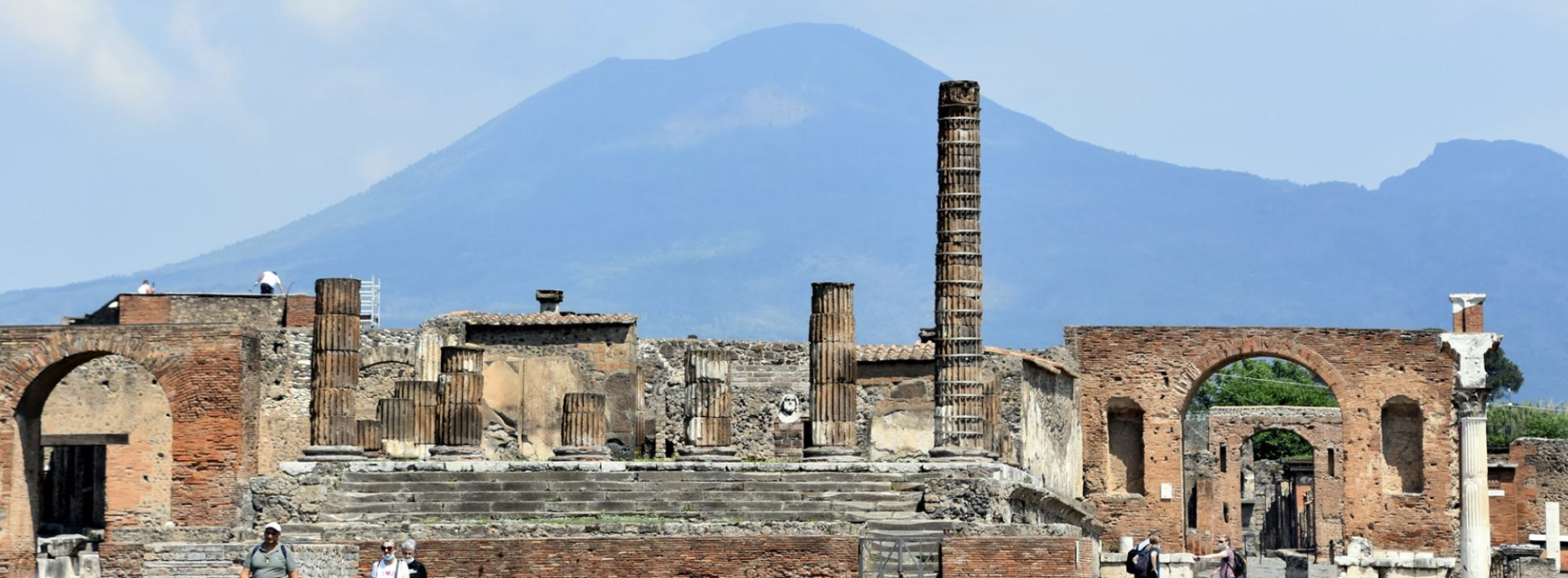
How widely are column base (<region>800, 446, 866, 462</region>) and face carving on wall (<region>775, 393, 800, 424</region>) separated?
9.75 metres

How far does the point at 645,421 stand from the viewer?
47.8 m

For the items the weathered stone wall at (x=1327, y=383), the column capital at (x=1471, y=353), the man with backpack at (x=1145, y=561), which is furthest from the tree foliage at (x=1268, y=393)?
the man with backpack at (x=1145, y=561)

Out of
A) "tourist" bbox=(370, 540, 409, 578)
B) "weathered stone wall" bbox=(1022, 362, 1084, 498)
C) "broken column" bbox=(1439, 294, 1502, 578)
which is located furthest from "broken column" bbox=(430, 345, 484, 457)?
"broken column" bbox=(1439, 294, 1502, 578)

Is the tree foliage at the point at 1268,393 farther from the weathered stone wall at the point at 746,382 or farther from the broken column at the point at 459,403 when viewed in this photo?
the broken column at the point at 459,403

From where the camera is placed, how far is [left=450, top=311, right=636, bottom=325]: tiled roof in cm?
4847

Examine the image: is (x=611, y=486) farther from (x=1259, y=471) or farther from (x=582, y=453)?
(x=1259, y=471)

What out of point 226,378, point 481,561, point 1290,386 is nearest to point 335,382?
point 226,378

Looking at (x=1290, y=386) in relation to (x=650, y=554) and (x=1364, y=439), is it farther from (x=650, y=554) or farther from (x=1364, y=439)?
(x=650, y=554)

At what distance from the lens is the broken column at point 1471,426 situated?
154ft

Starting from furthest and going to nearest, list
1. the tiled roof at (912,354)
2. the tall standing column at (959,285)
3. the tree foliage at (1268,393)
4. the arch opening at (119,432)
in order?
the tree foliage at (1268,393) < the arch opening at (119,432) < the tiled roof at (912,354) < the tall standing column at (959,285)

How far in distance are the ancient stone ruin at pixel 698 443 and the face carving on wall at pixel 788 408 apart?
101mm

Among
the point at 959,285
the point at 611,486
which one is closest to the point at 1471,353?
the point at 959,285

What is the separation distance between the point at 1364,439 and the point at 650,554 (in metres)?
20.1

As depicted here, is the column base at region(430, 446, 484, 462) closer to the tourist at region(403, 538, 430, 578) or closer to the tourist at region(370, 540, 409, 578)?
the tourist at region(403, 538, 430, 578)
